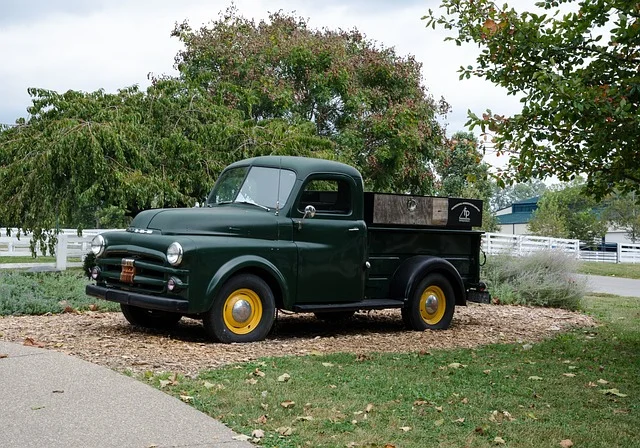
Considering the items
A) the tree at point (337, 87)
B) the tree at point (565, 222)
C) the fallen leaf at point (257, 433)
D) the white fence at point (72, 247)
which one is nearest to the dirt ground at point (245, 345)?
the fallen leaf at point (257, 433)

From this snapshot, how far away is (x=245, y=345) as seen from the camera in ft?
30.7

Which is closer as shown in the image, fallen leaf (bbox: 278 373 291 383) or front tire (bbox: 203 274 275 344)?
fallen leaf (bbox: 278 373 291 383)

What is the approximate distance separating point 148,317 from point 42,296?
10.3ft

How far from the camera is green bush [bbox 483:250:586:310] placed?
1609cm

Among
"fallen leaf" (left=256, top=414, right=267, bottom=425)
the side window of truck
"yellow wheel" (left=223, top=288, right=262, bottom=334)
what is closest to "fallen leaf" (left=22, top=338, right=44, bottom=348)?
"yellow wheel" (left=223, top=288, right=262, bottom=334)

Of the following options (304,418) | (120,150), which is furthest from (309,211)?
(120,150)

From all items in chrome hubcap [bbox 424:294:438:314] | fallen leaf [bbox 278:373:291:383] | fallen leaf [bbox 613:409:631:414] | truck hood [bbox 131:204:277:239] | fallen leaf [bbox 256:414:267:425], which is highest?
truck hood [bbox 131:204:277:239]

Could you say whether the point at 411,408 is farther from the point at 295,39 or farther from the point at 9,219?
the point at 295,39

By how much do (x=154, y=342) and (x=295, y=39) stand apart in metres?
20.7

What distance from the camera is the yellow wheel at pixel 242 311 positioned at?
31.3 ft

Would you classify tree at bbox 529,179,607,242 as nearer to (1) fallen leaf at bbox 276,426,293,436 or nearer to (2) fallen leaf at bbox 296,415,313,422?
(2) fallen leaf at bbox 296,415,313,422

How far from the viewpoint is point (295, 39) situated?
94.0 feet

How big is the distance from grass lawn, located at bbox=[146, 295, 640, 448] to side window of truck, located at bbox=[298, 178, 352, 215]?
2288 millimetres

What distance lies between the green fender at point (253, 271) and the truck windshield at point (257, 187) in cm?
87
